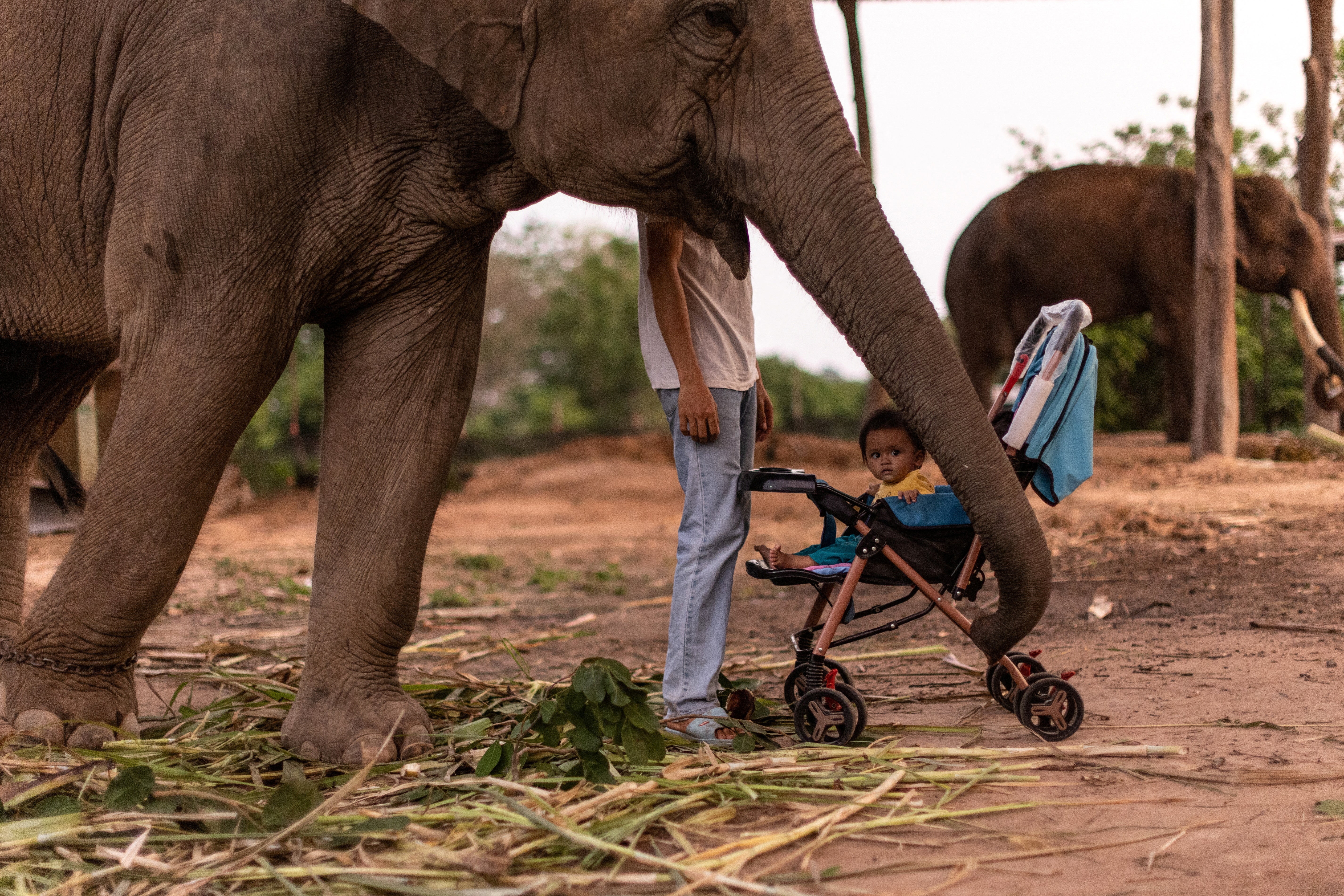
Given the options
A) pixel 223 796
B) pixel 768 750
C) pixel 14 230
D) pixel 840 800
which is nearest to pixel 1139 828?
pixel 840 800

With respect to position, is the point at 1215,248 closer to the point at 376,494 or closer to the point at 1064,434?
the point at 1064,434

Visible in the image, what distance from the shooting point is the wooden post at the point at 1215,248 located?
10219 mm

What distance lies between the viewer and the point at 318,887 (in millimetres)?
2346

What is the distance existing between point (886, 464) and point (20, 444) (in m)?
3.34

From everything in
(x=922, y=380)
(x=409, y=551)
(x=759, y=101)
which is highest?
(x=759, y=101)

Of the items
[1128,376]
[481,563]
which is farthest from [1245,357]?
[481,563]

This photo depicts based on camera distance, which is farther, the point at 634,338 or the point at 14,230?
the point at 634,338

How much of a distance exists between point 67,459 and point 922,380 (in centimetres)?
929

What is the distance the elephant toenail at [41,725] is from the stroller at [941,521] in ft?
6.45

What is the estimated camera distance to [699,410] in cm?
353

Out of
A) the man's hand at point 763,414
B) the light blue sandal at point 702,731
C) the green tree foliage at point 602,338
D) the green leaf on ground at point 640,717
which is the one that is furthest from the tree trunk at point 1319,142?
the green tree foliage at point 602,338

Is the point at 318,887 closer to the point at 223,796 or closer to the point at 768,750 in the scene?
the point at 223,796

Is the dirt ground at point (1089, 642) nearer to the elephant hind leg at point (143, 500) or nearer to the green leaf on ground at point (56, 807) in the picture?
the elephant hind leg at point (143, 500)

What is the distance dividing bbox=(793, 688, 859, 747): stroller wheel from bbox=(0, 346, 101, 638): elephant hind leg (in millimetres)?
3017
